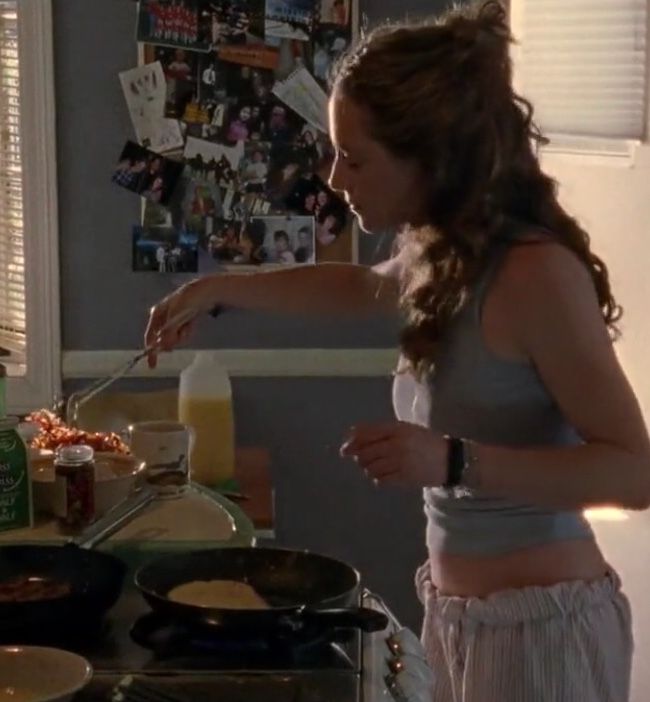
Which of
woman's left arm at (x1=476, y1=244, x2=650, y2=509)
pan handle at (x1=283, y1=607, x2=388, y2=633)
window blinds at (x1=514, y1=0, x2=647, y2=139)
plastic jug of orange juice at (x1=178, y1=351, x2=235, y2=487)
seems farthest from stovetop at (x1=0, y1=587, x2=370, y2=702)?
window blinds at (x1=514, y1=0, x2=647, y2=139)

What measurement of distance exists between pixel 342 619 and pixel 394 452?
0.22 meters

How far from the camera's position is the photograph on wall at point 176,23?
2961mm

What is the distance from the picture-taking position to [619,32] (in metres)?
2.77

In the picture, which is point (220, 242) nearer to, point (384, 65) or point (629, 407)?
point (384, 65)

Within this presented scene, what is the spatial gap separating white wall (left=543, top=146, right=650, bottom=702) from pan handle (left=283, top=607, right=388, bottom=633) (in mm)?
1421

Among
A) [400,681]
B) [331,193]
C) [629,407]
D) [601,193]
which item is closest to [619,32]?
[601,193]

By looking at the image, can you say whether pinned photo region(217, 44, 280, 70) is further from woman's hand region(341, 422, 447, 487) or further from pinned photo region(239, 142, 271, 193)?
woman's hand region(341, 422, 447, 487)

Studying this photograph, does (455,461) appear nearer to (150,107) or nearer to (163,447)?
(163,447)

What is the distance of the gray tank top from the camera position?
167 centimetres

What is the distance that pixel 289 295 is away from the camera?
2123 mm

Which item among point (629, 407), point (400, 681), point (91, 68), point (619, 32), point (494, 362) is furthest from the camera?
point (91, 68)

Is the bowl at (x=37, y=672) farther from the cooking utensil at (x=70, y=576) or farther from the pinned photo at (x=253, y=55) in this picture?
the pinned photo at (x=253, y=55)

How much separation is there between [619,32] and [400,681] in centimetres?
182

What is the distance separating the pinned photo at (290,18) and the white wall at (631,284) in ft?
2.23
